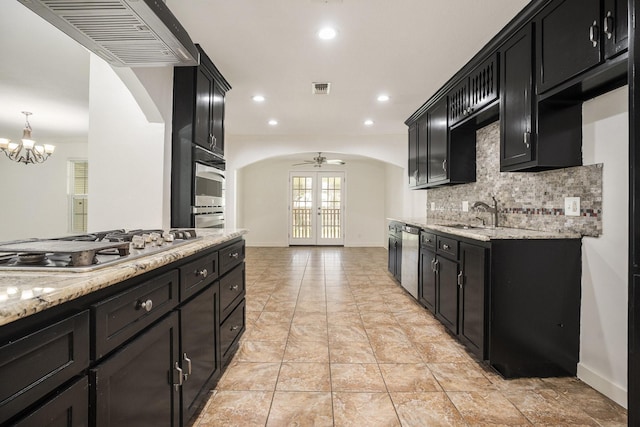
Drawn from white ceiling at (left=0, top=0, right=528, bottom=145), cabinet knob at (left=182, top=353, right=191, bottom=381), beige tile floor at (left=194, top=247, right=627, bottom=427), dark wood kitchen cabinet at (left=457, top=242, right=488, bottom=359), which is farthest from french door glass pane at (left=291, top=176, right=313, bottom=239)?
cabinet knob at (left=182, top=353, right=191, bottom=381)

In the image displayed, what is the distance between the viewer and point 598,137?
7.00 feet

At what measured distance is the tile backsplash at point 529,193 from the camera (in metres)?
2.19

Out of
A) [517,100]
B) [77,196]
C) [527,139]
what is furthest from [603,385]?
[77,196]

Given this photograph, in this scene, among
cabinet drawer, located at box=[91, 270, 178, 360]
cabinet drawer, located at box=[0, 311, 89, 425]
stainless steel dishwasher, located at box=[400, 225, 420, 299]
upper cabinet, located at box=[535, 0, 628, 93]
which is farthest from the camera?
stainless steel dishwasher, located at box=[400, 225, 420, 299]

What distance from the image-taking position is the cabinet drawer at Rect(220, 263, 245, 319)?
2.16 meters

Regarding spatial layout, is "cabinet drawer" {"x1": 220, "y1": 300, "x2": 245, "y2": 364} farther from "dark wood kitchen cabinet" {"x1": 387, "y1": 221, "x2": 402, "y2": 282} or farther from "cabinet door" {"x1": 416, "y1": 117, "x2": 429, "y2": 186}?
"cabinet door" {"x1": 416, "y1": 117, "x2": 429, "y2": 186}

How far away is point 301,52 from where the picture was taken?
10.3 ft

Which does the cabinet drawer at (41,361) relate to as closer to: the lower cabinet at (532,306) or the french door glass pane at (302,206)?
the lower cabinet at (532,306)

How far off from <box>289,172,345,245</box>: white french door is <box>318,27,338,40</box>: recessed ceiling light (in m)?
6.99

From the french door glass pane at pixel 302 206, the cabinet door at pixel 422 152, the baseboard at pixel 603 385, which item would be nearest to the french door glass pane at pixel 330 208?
the french door glass pane at pixel 302 206

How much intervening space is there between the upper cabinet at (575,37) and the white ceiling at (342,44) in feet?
1.01

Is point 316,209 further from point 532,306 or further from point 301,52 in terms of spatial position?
point 532,306

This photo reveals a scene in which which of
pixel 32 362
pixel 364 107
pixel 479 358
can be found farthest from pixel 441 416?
pixel 364 107

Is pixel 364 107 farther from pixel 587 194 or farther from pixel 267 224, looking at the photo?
pixel 267 224
